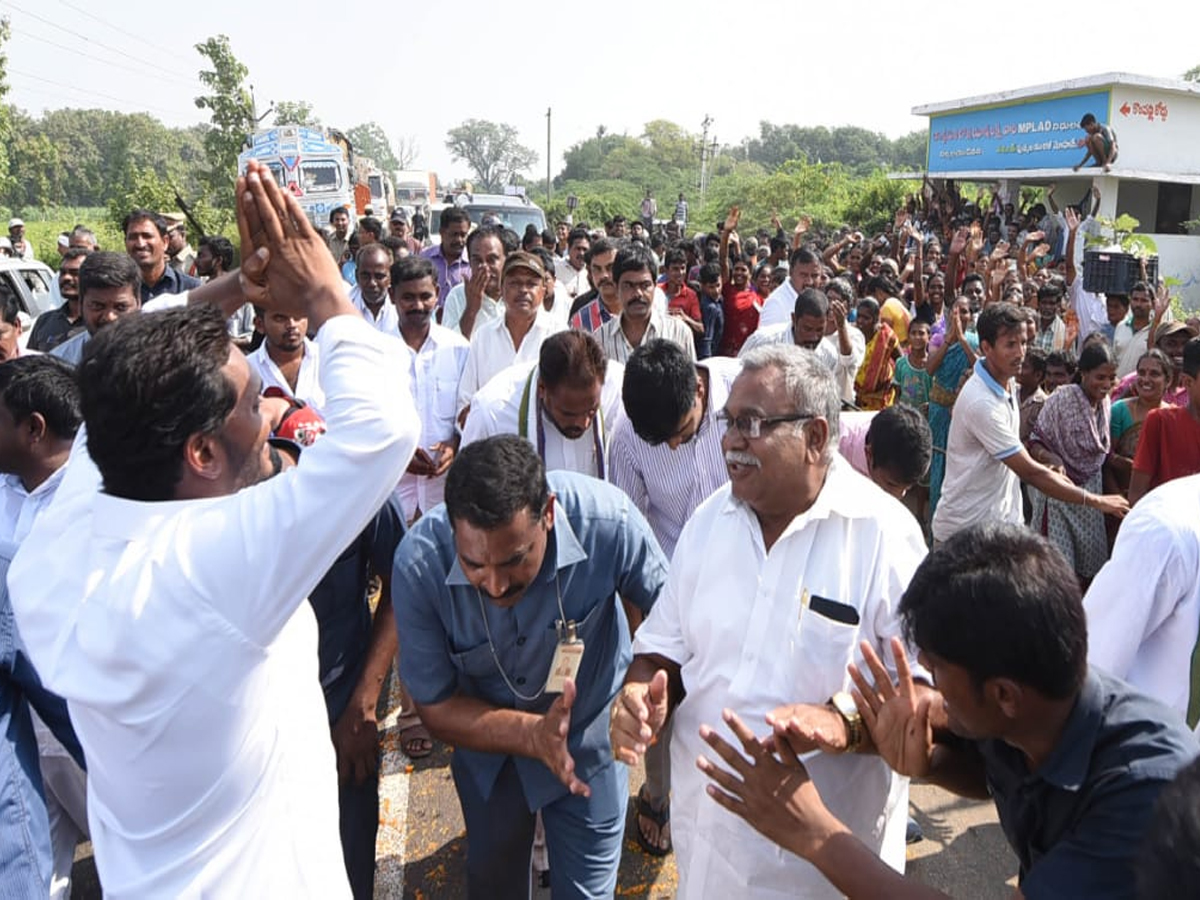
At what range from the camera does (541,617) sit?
8.37 feet

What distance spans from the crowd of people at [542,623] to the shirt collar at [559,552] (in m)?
0.01

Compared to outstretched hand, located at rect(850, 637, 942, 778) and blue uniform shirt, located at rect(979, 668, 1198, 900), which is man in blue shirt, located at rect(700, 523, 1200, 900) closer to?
blue uniform shirt, located at rect(979, 668, 1198, 900)

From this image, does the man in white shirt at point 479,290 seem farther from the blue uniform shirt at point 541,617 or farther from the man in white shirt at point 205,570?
the man in white shirt at point 205,570

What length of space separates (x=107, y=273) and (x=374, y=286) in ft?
6.23

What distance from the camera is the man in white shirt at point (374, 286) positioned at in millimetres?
5855

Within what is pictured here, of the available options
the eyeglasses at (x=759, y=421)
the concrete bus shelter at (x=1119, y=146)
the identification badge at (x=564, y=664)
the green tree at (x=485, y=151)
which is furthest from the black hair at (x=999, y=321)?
the green tree at (x=485, y=151)

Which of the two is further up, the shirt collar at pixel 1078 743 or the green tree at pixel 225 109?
the green tree at pixel 225 109

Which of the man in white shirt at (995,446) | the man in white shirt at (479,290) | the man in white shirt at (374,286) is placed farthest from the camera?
the man in white shirt at (479,290)

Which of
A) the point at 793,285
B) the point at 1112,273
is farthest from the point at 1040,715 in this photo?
A: the point at 1112,273

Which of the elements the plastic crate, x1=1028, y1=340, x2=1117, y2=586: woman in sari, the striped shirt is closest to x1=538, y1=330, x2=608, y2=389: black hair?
the striped shirt

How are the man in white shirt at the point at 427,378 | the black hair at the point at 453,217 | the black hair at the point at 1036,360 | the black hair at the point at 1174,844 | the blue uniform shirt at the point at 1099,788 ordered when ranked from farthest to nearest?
the black hair at the point at 453,217 < the black hair at the point at 1036,360 < the man in white shirt at the point at 427,378 < the blue uniform shirt at the point at 1099,788 < the black hair at the point at 1174,844

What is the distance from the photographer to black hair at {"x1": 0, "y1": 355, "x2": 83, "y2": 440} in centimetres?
257

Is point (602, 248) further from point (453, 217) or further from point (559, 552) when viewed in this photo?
point (559, 552)

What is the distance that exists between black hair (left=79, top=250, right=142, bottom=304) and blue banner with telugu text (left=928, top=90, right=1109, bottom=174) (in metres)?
19.3
